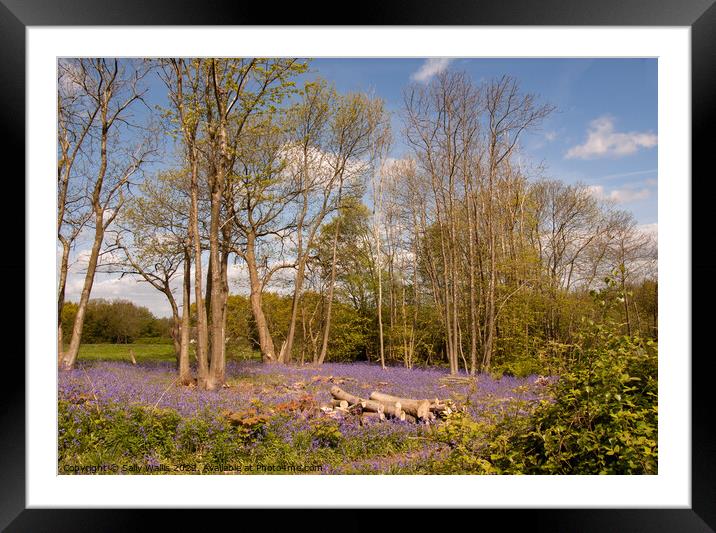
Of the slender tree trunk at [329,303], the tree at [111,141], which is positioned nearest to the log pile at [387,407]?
the slender tree trunk at [329,303]

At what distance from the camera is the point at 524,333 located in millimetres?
3467

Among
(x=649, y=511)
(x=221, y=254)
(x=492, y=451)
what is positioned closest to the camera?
(x=649, y=511)

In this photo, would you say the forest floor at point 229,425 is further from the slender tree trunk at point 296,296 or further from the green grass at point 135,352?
the slender tree trunk at point 296,296

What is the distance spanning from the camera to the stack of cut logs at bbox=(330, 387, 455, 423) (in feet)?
10.4

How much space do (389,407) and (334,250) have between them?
128cm

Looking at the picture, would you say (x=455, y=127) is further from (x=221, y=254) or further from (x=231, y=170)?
(x=221, y=254)

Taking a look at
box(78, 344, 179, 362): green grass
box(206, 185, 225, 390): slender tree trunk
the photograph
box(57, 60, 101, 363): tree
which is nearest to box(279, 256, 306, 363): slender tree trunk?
the photograph

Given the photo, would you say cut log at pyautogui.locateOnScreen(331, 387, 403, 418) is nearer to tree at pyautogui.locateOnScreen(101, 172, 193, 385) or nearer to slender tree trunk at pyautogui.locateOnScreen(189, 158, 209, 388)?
slender tree trunk at pyautogui.locateOnScreen(189, 158, 209, 388)

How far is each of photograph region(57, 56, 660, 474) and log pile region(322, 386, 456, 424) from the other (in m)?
0.02

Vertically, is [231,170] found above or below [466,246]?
above

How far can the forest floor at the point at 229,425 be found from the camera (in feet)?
9.37

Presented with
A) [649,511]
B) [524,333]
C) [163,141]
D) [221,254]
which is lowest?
[649,511]
